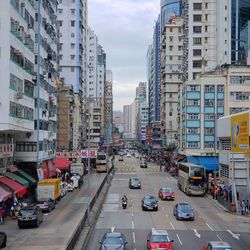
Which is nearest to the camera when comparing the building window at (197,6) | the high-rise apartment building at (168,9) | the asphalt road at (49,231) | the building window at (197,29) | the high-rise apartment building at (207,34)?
the asphalt road at (49,231)

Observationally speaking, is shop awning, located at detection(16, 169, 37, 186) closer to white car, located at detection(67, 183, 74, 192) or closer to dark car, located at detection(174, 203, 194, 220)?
white car, located at detection(67, 183, 74, 192)

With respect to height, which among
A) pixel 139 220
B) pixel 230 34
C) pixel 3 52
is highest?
pixel 230 34

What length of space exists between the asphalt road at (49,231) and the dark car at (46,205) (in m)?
0.48

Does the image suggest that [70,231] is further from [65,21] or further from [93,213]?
[65,21]

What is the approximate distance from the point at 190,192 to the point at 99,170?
1509 inches

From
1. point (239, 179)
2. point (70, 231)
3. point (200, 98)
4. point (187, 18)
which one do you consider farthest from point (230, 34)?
point (70, 231)

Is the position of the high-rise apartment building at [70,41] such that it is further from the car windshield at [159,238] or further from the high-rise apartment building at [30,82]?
the car windshield at [159,238]

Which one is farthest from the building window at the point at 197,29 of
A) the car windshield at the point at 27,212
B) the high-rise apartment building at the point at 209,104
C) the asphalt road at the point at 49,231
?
the car windshield at the point at 27,212

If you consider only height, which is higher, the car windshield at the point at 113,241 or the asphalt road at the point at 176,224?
the car windshield at the point at 113,241

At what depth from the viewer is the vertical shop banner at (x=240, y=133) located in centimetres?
5425

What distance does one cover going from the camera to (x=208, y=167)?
290ft

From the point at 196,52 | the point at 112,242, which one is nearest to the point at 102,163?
the point at 196,52

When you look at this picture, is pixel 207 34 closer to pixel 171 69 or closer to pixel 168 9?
pixel 171 69

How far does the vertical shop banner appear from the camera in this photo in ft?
178
